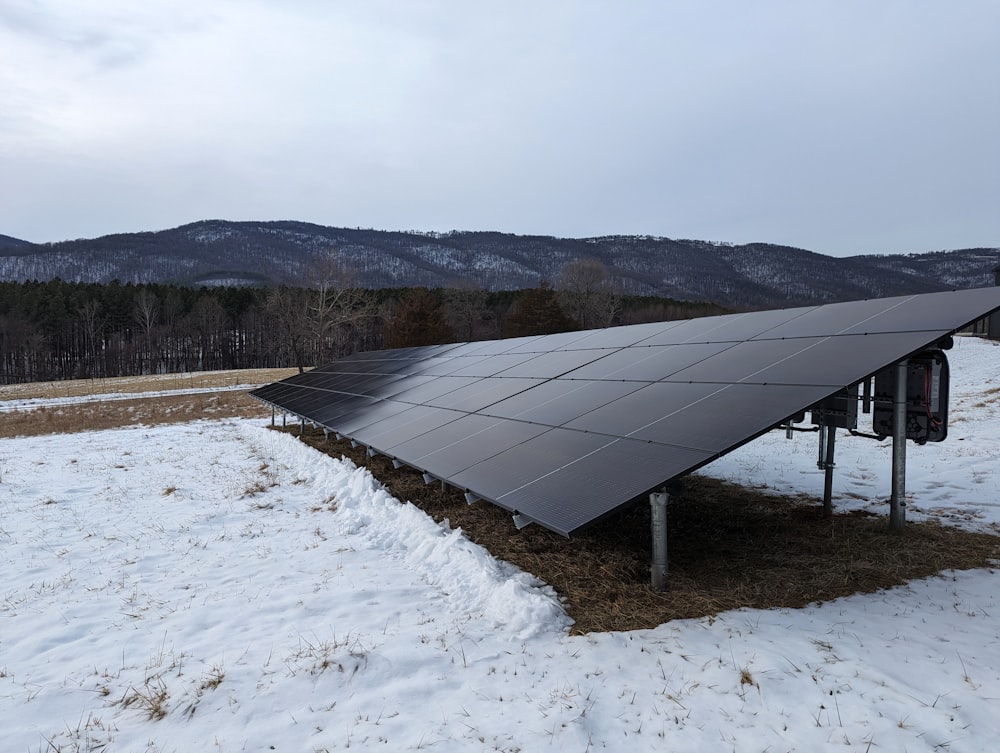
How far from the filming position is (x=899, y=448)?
7.30m

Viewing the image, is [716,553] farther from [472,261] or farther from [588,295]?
[472,261]

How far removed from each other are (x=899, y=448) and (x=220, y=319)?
97.1 m

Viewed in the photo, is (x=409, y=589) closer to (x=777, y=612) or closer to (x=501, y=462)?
(x=501, y=462)

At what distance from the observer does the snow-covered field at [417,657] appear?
373 centimetres

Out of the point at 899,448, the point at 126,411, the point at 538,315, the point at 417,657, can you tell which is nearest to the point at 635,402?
the point at 899,448

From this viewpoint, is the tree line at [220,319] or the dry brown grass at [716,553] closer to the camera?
the dry brown grass at [716,553]

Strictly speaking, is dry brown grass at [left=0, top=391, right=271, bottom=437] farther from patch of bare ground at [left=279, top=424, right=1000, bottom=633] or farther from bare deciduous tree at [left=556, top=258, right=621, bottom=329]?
bare deciduous tree at [left=556, top=258, right=621, bottom=329]

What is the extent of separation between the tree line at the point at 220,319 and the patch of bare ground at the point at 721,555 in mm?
53680

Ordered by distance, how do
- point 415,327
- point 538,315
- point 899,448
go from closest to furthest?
point 899,448
point 415,327
point 538,315

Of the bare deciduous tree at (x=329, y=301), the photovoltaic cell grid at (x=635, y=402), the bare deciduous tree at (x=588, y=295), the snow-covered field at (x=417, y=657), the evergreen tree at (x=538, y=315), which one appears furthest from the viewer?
the bare deciduous tree at (x=588, y=295)

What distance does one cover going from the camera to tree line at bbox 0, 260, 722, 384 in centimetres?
6631

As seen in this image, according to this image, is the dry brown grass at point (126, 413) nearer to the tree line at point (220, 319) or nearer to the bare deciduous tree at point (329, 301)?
the bare deciduous tree at point (329, 301)

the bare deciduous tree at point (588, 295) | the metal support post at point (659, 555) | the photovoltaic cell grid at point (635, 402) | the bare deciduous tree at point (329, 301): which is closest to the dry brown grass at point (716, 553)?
the metal support post at point (659, 555)

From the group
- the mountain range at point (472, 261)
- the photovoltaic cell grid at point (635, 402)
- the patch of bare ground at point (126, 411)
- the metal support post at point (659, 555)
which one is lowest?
the patch of bare ground at point (126, 411)
